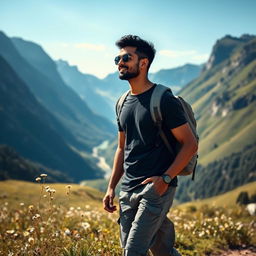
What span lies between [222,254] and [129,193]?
5.57 meters

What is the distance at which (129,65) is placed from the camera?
18.5 feet

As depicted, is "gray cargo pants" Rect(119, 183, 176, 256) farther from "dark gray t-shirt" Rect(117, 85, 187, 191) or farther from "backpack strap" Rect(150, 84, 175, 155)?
"backpack strap" Rect(150, 84, 175, 155)

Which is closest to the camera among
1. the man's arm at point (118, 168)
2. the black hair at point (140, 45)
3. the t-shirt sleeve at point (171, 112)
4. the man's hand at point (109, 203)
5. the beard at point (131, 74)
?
the t-shirt sleeve at point (171, 112)

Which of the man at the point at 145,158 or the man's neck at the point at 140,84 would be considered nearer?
the man at the point at 145,158

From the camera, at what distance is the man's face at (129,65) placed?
5602mm

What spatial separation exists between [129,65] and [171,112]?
100 centimetres

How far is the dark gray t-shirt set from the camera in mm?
5246

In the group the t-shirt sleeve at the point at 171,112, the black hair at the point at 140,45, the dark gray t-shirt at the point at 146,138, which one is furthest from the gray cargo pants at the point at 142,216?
the black hair at the point at 140,45

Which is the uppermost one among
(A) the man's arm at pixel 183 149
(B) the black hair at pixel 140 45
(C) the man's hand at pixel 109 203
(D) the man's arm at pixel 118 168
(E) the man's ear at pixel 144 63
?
(B) the black hair at pixel 140 45

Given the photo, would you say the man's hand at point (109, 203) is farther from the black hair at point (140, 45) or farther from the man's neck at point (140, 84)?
the black hair at point (140, 45)

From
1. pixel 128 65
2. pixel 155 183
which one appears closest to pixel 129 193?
pixel 155 183

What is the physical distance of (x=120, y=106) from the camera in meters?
5.95

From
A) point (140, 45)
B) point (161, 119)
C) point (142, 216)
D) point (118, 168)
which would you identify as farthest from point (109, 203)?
point (140, 45)

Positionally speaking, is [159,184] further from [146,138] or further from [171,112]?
[171,112]
